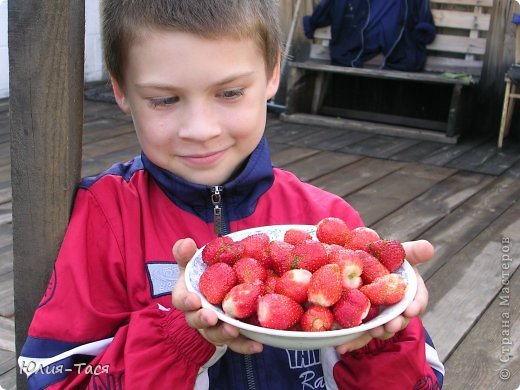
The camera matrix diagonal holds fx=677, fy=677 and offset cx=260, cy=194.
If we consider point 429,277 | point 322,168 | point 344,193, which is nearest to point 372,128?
point 322,168

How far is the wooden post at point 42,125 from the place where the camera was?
1.15m

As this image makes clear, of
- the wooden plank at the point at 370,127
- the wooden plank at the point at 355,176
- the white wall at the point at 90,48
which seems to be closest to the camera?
the wooden plank at the point at 355,176

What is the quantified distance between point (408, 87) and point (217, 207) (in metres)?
4.40

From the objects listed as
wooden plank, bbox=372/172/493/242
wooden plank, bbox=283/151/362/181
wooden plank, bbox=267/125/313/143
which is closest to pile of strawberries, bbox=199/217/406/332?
wooden plank, bbox=372/172/493/242

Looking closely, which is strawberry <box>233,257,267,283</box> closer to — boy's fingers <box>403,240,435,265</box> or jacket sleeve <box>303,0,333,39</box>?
boy's fingers <box>403,240,435,265</box>

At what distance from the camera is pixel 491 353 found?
1988mm

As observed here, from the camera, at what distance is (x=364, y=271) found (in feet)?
3.59

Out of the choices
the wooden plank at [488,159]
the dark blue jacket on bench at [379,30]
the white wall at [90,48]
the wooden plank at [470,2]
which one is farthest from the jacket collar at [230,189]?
the white wall at [90,48]

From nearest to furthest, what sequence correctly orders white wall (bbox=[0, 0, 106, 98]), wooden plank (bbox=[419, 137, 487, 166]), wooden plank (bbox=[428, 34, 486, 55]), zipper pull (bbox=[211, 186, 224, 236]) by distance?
1. zipper pull (bbox=[211, 186, 224, 236])
2. wooden plank (bbox=[419, 137, 487, 166])
3. wooden plank (bbox=[428, 34, 486, 55])
4. white wall (bbox=[0, 0, 106, 98])

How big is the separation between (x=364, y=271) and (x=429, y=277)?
1427mm

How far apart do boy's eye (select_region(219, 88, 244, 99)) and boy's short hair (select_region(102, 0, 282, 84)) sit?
0.09m

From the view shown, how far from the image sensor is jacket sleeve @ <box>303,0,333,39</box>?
521 cm

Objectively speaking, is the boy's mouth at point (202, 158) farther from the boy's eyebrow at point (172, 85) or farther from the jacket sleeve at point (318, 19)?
the jacket sleeve at point (318, 19)

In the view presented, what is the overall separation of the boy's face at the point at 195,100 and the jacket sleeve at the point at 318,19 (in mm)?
4130
